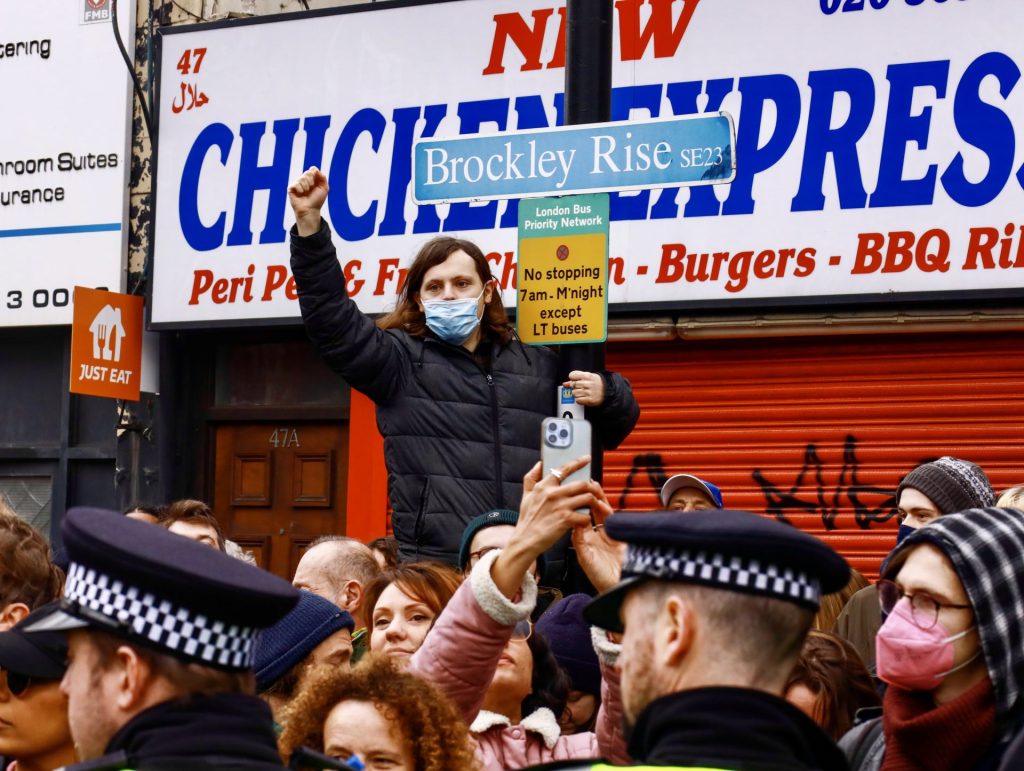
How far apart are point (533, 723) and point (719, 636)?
2239 mm

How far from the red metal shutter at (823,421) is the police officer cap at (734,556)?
23.2 feet

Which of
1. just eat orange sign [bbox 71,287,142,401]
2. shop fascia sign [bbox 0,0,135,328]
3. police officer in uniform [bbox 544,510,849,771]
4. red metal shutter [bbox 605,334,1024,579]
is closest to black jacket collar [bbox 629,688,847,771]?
police officer in uniform [bbox 544,510,849,771]

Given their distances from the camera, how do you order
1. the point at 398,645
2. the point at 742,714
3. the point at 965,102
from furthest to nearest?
the point at 965,102, the point at 398,645, the point at 742,714

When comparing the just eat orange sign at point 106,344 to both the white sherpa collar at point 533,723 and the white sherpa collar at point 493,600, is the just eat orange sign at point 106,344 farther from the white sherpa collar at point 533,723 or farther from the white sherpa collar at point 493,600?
the white sherpa collar at point 493,600

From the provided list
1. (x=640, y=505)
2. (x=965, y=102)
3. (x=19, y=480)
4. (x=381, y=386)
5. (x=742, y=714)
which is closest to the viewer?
(x=742, y=714)

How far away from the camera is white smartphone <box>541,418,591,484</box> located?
166 inches

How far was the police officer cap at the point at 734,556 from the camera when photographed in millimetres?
2613

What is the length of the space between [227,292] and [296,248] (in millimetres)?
5532

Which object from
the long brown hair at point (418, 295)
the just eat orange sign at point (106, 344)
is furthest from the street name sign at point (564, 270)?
the just eat orange sign at point (106, 344)

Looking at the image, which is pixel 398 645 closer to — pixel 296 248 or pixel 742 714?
pixel 296 248

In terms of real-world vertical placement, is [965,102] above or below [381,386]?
above

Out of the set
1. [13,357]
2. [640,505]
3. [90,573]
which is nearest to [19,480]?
[13,357]

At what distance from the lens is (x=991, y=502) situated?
5.79m

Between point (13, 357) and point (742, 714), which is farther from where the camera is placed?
point (13, 357)
